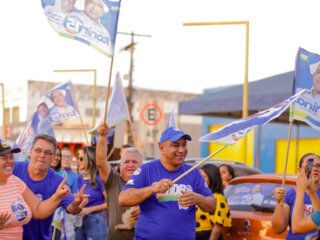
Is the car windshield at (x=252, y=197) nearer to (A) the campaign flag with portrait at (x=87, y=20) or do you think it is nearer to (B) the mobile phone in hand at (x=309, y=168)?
(B) the mobile phone in hand at (x=309, y=168)

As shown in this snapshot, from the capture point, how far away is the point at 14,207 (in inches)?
258

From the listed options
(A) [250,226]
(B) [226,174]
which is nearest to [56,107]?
(B) [226,174]

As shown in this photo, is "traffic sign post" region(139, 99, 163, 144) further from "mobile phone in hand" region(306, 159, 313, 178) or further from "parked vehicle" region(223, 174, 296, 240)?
"mobile phone in hand" region(306, 159, 313, 178)

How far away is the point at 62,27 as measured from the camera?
8539 millimetres

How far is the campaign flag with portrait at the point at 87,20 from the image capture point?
838 cm

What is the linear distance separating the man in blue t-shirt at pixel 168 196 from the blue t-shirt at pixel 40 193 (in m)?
0.85

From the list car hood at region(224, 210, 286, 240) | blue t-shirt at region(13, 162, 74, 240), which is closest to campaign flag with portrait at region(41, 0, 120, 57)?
blue t-shirt at region(13, 162, 74, 240)

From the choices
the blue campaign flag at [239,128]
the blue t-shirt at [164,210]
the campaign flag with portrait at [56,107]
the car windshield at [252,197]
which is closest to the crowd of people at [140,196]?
the blue t-shirt at [164,210]

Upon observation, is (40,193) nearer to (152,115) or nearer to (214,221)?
(214,221)

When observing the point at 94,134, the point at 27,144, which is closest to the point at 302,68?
the point at 94,134

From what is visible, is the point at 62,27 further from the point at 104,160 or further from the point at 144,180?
the point at 144,180

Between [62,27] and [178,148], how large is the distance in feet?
8.29

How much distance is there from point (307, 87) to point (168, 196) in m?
2.33

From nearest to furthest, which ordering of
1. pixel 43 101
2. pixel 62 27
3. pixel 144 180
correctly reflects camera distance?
1. pixel 144 180
2. pixel 62 27
3. pixel 43 101
